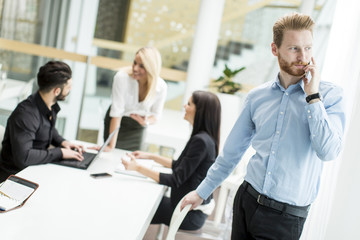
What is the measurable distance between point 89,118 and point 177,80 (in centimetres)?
133

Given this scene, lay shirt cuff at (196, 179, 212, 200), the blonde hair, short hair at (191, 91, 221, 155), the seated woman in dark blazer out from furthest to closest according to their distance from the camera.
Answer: the blonde hair, short hair at (191, 91, 221, 155), the seated woman in dark blazer, shirt cuff at (196, 179, 212, 200)

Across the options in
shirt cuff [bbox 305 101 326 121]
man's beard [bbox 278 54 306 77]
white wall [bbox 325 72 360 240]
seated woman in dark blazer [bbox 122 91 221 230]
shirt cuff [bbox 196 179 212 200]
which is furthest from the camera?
seated woman in dark blazer [bbox 122 91 221 230]

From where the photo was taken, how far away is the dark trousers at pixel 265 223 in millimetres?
1446

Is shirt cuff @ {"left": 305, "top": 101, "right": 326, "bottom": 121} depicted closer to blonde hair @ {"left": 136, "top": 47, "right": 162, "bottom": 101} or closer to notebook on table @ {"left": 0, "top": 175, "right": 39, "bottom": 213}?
notebook on table @ {"left": 0, "top": 175, "right": 39, "bottom": 213}

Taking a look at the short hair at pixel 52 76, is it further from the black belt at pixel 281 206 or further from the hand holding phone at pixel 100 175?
the black belt at pixel 281 206

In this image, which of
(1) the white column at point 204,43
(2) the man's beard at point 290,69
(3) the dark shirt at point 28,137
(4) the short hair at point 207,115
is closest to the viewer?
(2) the man's beard at point 290,69

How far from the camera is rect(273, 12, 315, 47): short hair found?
1397 mm

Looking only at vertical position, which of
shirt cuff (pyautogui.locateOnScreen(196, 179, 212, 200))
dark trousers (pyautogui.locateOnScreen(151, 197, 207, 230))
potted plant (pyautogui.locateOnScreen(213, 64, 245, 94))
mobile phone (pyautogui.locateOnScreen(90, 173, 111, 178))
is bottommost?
dark trousers (pyautogui.locateOnScreen(151, 197, 207, 230))

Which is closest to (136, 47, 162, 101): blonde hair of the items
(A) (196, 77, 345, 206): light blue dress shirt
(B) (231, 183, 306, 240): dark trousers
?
(A) (196, 77, 345, 206): light blue dress shirt

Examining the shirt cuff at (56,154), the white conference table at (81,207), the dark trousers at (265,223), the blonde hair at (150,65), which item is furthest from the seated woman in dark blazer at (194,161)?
the dark trousers at (265,223)

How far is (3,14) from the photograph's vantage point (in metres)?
5.04

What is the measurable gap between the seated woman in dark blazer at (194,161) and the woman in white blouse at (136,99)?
1.98 feet

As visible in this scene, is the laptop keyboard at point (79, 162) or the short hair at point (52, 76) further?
the short hair at point (52, 76)

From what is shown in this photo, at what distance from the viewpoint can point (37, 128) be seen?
2213mm
